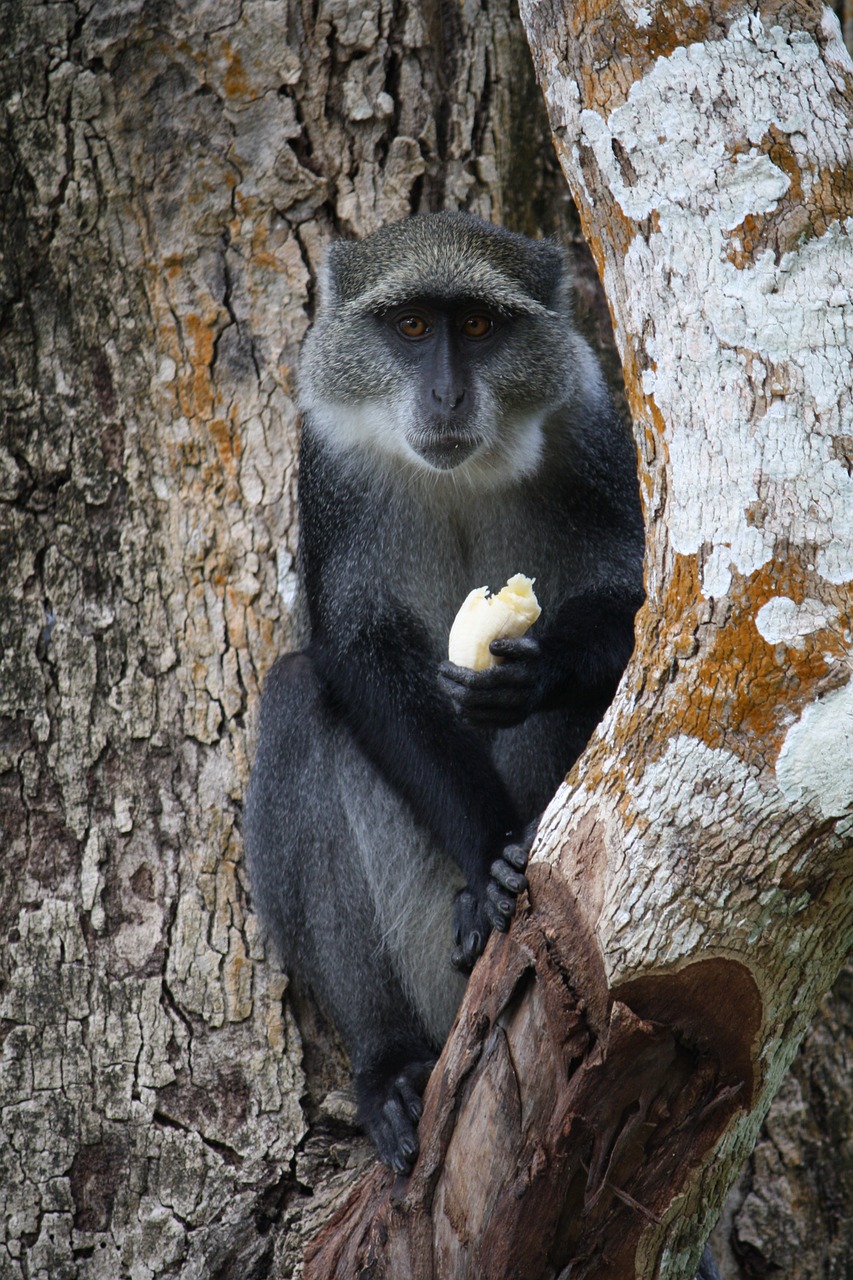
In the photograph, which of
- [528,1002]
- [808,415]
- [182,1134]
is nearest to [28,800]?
[182,1134]

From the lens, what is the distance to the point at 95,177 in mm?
4430

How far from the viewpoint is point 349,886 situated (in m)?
4.04

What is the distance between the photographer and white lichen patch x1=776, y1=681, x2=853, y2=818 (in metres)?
2.34

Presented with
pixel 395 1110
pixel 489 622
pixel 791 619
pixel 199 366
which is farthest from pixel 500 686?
pixel 199 366

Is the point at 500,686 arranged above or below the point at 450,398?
below

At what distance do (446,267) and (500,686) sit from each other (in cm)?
149

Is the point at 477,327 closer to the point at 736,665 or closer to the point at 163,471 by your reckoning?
the point at 163,471

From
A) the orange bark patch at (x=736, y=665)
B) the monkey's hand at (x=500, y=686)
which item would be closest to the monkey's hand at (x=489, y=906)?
the monkey's hand at (x=500, y=686)

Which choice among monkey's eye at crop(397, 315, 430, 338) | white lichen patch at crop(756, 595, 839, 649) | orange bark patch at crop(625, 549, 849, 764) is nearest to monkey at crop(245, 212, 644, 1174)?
monkey's eye at crop(397, 315, 430, 338)

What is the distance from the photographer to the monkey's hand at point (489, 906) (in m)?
3.12

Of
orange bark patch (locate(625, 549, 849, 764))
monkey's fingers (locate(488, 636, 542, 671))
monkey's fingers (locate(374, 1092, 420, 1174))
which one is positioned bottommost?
monkey's fingers (locate(374, 1092, 420, 1174))

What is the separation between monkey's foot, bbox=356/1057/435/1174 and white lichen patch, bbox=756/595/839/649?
5.60 ft

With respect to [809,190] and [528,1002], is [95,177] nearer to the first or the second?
[809,190]

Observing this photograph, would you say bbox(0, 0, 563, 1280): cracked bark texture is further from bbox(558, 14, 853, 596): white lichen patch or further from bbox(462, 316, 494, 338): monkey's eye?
bbox(558, 14, 853, 596): white lichen patch
